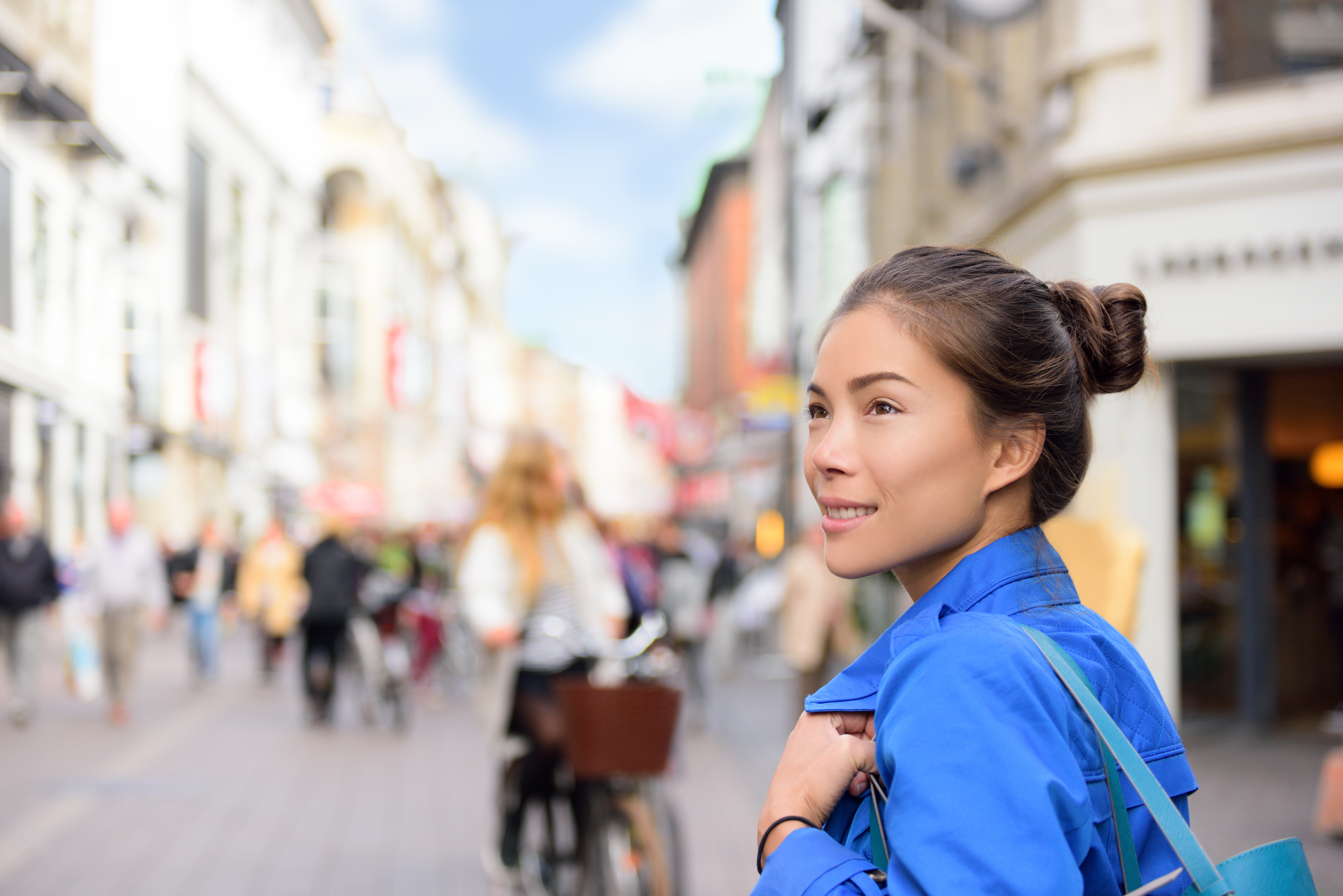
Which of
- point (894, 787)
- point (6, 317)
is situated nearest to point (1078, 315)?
point (894, 787)

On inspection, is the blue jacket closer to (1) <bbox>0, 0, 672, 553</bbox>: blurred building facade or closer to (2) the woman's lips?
(2) the woman's lips

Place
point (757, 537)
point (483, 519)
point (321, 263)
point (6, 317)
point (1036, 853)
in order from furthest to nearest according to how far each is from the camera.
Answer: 1. point (321, 263)
2. point (757, 537)
3. point (483, 519)
4. point (6, 317)
5. point (1036, 853)

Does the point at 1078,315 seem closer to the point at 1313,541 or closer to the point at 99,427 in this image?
the point at 99,427

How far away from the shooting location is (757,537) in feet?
81.7

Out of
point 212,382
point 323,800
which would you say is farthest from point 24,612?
point 212,382

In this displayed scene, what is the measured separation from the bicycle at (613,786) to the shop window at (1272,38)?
673 cm

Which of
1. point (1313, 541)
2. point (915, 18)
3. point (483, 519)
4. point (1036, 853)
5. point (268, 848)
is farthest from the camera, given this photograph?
point (915, 18)

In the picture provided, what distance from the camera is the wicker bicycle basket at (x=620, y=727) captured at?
177 inches

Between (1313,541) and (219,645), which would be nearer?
(1313,541)

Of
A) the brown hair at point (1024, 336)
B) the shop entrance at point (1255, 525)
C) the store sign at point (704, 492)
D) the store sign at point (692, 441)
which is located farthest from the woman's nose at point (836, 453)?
the store sign at point (704, 492)

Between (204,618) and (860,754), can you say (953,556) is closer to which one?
(860,754)

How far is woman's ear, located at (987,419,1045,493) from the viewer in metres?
1.30

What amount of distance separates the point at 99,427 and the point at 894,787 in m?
5.06

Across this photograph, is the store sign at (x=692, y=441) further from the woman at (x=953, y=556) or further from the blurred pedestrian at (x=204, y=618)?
the woman at (x=953, y=556)
